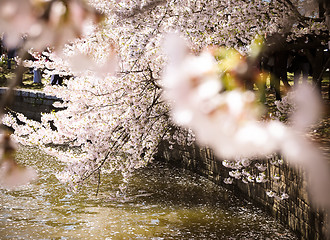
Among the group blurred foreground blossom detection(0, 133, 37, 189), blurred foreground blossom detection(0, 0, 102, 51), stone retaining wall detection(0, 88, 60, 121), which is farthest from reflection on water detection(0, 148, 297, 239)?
stone retaining wall detection(0, 88, 60, 121)

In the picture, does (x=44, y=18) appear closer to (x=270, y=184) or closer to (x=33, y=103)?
(x=270, y=184)

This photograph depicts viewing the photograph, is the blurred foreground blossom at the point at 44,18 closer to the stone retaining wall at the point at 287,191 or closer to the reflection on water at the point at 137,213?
the stone retaining wall at the point at 287,191

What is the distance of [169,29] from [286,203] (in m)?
2.65

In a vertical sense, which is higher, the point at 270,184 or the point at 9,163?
the point at 9,163

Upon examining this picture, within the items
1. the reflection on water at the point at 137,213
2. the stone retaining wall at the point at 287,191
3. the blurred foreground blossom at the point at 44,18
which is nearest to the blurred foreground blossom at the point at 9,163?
the blurred foreground blossom at the point at 44,18

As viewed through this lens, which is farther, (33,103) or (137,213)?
(33,103)

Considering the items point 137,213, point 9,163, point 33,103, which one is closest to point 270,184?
point 137,213

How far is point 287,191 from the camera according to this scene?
225 inches

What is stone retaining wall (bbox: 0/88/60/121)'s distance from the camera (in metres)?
14.0

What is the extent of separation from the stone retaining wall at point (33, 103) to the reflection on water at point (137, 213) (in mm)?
5414

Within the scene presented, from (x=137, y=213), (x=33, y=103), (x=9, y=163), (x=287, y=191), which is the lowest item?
(x=137, y=213)

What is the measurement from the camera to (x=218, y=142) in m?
1.19

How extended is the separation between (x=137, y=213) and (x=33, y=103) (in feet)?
28.2

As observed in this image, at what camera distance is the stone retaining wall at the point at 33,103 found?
14.0 metres
